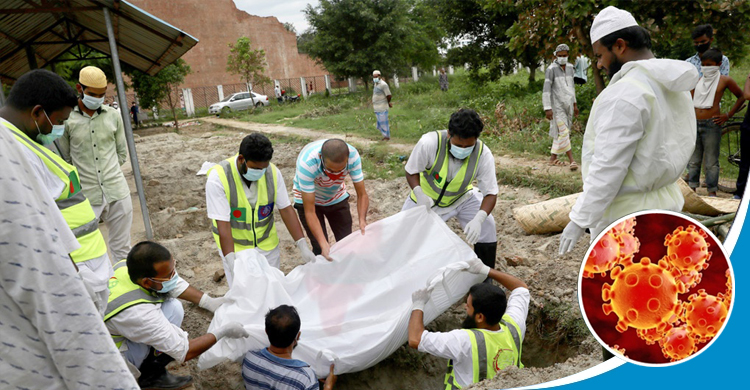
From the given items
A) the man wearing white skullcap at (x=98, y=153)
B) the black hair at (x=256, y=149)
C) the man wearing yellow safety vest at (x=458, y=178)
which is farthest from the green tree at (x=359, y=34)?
the black hair at (x=256, y=149)

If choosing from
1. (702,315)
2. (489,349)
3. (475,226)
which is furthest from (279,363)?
(702,315)

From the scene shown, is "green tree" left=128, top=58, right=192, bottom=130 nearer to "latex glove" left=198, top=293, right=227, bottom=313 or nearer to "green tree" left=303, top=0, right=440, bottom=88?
"green tree" left=303, top=0, right=440, bottom=88

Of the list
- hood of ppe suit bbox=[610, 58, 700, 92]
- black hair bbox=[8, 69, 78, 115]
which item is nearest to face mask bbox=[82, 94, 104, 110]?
black hair bbox=[8, 69, 78, 115]

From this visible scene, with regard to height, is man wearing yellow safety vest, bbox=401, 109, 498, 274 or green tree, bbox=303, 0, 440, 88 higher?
green tree, bbox=303, 0, 440, 88

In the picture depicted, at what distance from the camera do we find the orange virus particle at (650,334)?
147 centimetres

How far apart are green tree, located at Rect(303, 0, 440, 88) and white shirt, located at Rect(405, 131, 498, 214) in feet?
60.1

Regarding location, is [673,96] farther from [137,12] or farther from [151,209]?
[151,209]

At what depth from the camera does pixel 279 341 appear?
8.01 feet

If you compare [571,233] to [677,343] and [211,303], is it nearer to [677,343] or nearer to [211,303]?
[677,343]

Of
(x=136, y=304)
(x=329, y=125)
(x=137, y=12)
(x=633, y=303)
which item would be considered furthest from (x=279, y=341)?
(x=329, y=125)

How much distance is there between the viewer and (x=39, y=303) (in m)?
1.14

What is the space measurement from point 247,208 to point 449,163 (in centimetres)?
133

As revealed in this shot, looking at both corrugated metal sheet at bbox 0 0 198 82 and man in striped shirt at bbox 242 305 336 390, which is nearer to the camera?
man in striped shirt at bbox 242 305 336 390

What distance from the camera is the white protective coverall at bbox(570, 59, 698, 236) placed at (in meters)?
1.92
